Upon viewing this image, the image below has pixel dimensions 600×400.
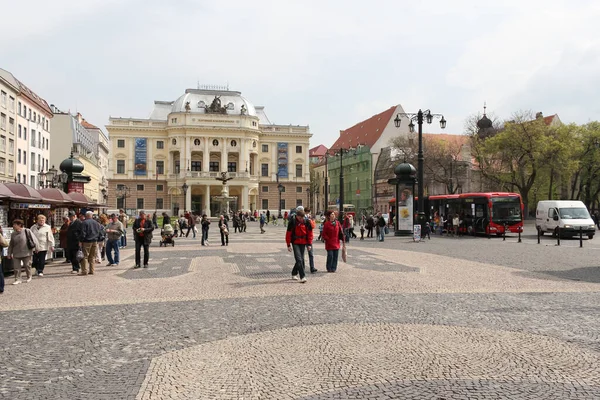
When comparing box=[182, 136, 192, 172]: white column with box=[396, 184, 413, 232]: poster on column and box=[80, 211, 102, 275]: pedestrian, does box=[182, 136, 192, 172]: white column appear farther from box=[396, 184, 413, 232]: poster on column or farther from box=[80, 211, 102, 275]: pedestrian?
box=[80, 211, 102, 275]: pedestrian

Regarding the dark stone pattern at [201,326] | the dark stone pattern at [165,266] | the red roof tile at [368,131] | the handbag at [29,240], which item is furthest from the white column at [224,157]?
the dark stone pattern at [201,326]

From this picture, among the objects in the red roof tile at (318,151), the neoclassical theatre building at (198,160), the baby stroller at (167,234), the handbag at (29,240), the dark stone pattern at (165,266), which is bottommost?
the dark stone pattern at (165,266)

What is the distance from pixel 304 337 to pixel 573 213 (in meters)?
30.9

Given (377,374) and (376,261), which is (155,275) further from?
(377,374)

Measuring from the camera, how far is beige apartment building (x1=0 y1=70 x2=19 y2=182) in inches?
2170

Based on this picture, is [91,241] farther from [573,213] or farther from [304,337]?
[573,213]

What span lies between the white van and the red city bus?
1.48 meters

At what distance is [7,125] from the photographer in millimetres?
56625

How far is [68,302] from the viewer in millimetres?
10664

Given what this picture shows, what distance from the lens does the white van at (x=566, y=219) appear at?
1291 inches

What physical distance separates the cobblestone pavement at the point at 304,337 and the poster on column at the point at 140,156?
85454 millimetres

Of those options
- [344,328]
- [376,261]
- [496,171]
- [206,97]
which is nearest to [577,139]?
[496,171]

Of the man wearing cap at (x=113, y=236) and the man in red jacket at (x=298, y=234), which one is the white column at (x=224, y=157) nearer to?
the man wearing cap at (x=113, y=236)

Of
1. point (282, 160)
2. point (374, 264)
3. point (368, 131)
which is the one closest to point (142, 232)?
point (374, 264)
